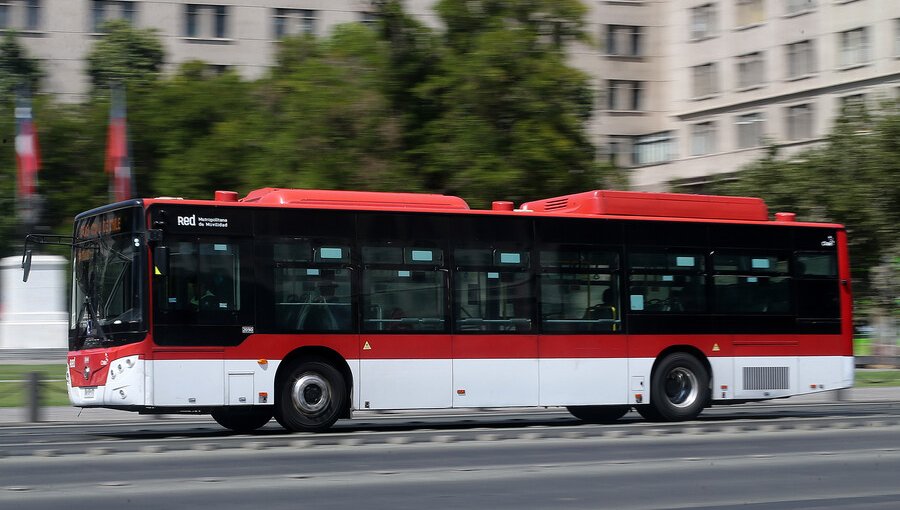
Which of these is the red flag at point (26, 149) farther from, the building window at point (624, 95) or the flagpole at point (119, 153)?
the building window at point (624, 95)

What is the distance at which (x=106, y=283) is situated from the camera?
54.6ft

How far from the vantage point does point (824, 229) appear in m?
20.9

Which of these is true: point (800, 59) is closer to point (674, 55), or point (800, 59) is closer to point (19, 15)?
point (674, 55)

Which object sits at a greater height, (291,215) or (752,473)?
(291,215)

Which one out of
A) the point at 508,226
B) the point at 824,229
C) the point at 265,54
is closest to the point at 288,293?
the point at 508,226

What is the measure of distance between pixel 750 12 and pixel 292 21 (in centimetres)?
2186

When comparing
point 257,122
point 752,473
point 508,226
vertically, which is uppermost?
point 257,122

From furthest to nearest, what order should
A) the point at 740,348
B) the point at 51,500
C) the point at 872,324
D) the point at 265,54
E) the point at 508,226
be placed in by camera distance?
the point at 265,54 < the point at 872,324 < the point at 740,348 < the point at 508,226 < the point at 51,500

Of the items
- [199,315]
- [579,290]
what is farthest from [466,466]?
[579,290]

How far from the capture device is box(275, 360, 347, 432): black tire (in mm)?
16766

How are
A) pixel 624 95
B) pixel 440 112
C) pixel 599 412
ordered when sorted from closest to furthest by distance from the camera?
pixel 599 412
pixel 440 112
pixel 624 95

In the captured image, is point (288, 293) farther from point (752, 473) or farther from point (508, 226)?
point (752, 473)

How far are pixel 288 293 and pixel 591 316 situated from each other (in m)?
4.44

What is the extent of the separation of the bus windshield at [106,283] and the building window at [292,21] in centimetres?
4959
